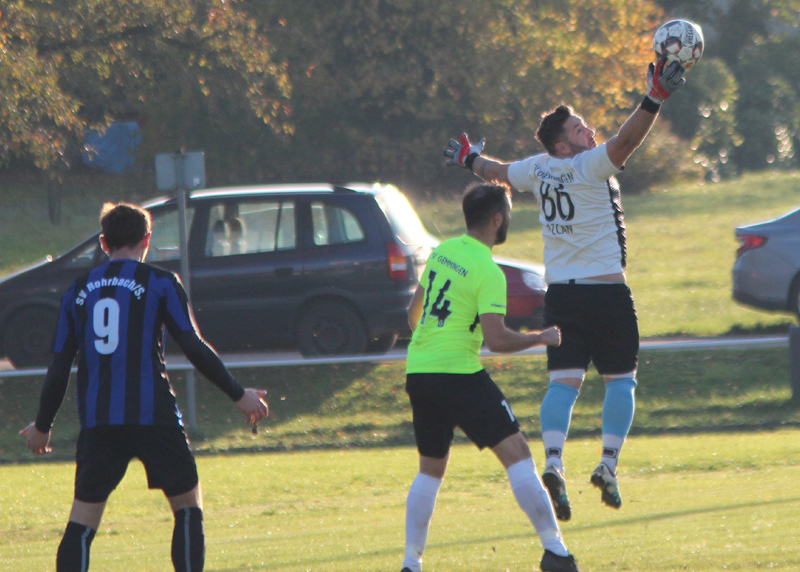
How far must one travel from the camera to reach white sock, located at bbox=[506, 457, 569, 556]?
17.1ft

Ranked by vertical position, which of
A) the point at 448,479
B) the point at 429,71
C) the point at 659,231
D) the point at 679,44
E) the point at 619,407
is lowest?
the point at 448,479

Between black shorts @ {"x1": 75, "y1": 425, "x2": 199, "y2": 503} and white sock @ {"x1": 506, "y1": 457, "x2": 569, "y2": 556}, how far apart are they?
1438 millimetres

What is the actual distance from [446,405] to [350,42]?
28.6 metres

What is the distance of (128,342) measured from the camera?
4844 mm

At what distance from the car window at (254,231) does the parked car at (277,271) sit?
12 mm

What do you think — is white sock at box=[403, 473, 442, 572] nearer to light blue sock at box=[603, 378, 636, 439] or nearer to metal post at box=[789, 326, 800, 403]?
light blue sock at box=[603, 378, 636, 439]

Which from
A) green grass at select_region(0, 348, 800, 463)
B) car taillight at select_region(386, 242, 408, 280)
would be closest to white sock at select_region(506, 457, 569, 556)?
green grass at select_region(0, 348, 800, 463)

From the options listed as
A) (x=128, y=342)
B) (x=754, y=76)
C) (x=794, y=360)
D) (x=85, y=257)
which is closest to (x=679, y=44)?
(x=128, y=342)

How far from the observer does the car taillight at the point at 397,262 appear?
519 inches

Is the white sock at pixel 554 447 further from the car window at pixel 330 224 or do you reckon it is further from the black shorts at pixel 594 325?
the car window at pixel 330 224

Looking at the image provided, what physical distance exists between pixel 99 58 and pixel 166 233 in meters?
6.69

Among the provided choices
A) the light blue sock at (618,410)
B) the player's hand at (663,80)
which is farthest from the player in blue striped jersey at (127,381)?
the player's hand at (663,80)

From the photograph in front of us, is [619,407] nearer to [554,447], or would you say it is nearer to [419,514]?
[554,447]

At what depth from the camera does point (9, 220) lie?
2972 centimetres
